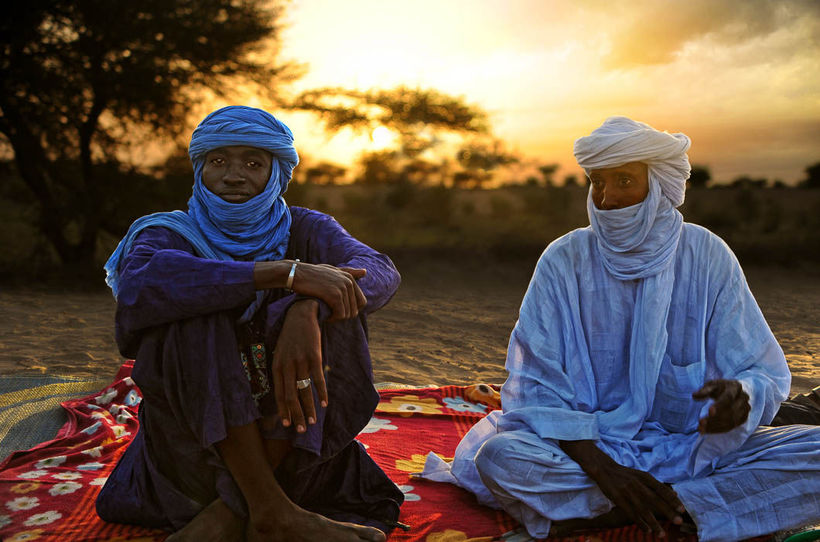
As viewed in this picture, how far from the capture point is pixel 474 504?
3.27m

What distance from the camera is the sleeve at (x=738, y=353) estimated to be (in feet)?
9.37

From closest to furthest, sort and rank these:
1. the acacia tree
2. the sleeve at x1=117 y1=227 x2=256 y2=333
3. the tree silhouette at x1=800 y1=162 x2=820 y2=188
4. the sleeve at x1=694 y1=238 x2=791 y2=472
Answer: the sleeve at x1=117 y1=227 x2=256 y2=333 → the sleeve at x1=694 y1=238 x2=791 y2=472 → the acacia tree → the tree silhouette at x1=800 y1=162 x2=820 y2=188

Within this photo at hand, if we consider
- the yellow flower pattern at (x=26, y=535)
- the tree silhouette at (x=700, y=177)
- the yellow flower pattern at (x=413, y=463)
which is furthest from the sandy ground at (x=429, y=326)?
the tree silhouette at (x=700, y=177)

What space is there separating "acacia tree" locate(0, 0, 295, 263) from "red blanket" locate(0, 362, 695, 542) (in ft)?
27.2

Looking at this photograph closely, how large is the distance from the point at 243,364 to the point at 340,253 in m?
0.68

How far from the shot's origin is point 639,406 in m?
3.06

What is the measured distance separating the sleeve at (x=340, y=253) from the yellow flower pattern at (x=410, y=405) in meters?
1.73

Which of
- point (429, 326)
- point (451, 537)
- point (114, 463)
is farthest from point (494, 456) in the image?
point (429, 326)

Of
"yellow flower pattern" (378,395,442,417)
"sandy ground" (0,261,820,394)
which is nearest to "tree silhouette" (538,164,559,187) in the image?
"sandy ground" (0,261,820,394)

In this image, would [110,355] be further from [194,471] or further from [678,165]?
[678,165]

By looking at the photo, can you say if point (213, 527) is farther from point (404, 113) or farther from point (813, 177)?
point (813, 177)

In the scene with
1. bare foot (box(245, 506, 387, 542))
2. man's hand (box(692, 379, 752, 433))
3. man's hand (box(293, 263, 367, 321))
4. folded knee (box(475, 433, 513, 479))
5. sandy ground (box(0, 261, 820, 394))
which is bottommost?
sandy ground (box(0, 261, 820, 394))

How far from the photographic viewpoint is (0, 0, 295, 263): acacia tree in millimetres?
11883

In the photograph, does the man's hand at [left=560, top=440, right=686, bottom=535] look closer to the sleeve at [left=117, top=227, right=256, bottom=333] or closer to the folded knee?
the folded knee
